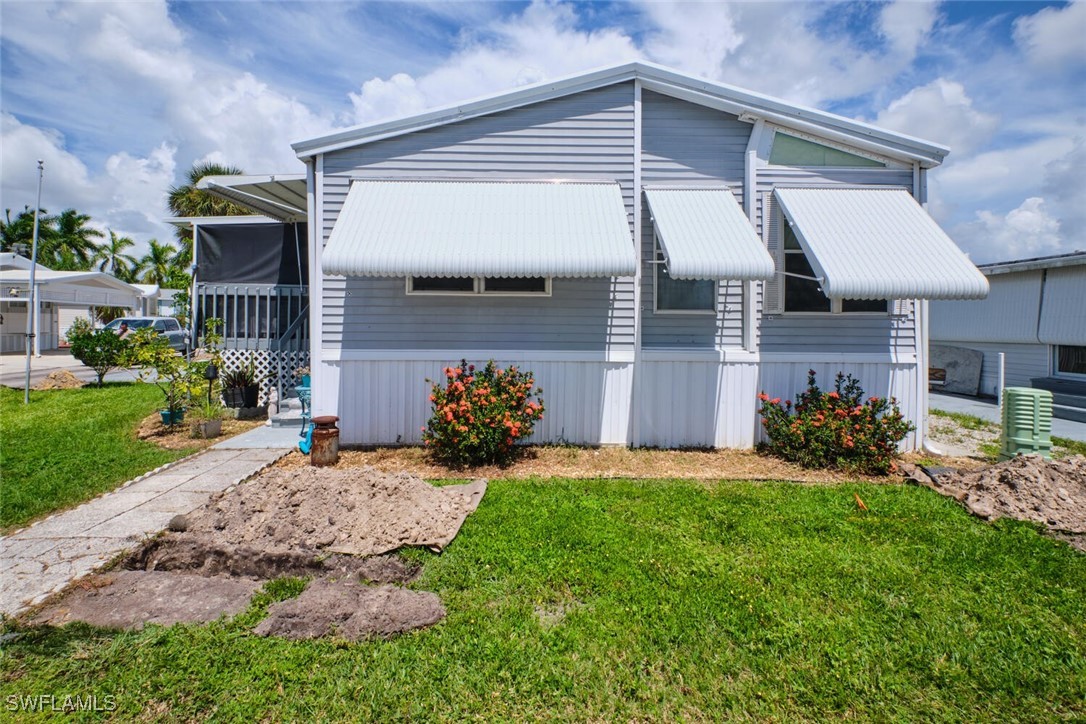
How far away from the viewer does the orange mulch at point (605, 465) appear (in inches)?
246

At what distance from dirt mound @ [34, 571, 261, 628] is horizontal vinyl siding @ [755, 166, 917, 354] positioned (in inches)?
264

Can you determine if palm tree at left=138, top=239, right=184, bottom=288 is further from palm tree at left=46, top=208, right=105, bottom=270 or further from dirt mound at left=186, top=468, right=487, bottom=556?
dirt mound at left=186, top=468, right=487, bottom=556

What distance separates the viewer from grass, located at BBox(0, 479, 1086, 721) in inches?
103

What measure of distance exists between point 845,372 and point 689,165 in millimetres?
3640

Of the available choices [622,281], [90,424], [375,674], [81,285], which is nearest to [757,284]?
[622,281]

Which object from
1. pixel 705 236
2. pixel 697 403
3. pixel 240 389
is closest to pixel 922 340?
pixel 697 403

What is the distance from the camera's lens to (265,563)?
384 cm

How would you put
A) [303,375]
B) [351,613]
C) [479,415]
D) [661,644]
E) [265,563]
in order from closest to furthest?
1. [661,644]
2. [351,613]
3. [265,563]
4. [479,415]
5. [303,375]

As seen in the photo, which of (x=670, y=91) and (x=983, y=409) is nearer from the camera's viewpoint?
(x=670, y=91)

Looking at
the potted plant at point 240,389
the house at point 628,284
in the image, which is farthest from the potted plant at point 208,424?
the house at point 628,284

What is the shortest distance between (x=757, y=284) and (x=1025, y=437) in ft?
12.2

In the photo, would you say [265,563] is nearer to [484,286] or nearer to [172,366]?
[484,286]

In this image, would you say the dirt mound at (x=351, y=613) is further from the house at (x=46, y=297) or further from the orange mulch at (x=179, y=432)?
the house at (x=46, y=297)

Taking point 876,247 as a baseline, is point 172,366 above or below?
below
